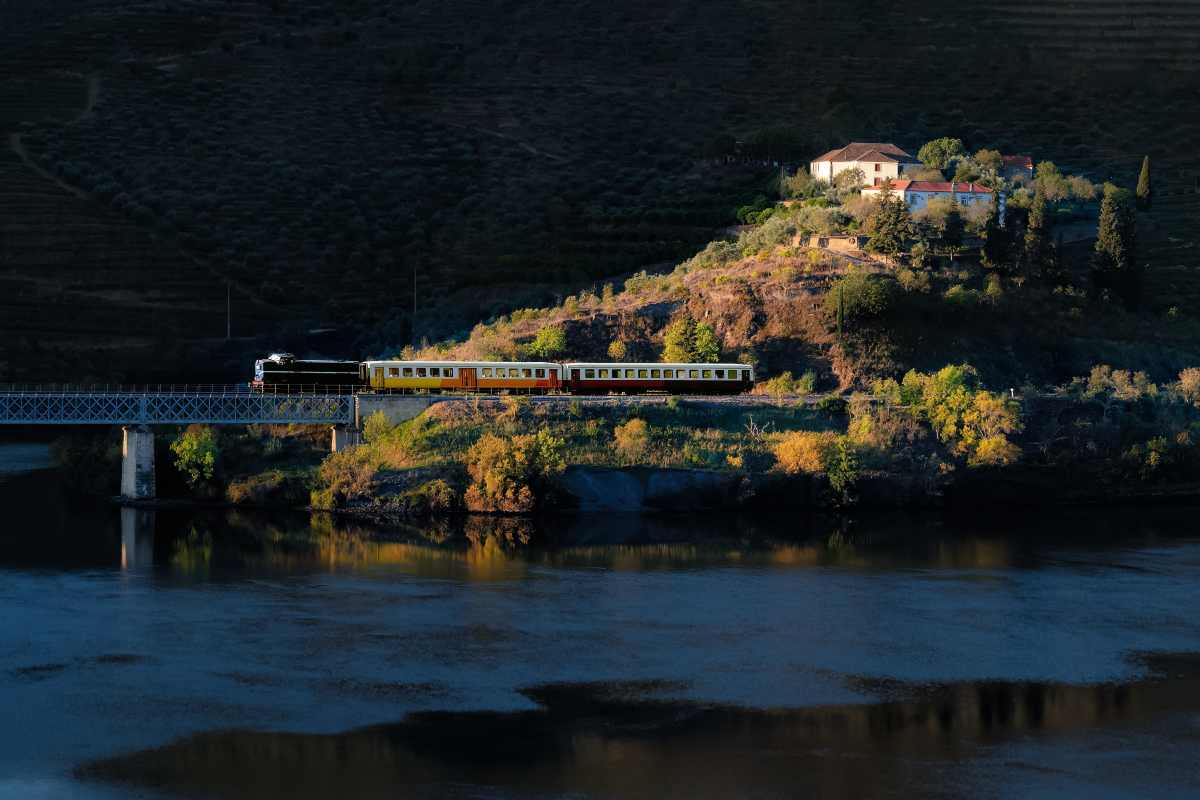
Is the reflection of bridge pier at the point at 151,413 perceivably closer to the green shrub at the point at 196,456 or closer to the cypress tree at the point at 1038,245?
the green shrub at the point at 196,456

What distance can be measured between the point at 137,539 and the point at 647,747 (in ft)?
107

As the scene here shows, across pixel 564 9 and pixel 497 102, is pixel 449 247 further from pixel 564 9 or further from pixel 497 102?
pixel 564 9

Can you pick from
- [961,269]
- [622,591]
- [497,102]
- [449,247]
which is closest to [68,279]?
[449,247]

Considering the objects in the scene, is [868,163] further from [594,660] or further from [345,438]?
[594,660]

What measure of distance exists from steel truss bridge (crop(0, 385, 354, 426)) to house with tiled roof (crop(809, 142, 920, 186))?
1686 inches

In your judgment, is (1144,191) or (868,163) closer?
(868,163)

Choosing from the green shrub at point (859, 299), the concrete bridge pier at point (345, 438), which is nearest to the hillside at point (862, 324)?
the green shrub at point (859, 299)

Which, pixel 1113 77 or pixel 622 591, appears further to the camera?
pixel 1113 77

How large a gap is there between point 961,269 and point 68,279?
6141cm

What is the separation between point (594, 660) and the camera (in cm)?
5272

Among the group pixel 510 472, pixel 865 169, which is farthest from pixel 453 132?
pixel 510 472

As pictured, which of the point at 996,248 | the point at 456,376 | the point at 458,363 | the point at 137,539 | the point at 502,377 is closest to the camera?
the point at 137,539

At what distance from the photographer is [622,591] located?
203ft

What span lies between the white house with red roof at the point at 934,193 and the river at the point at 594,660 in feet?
110
